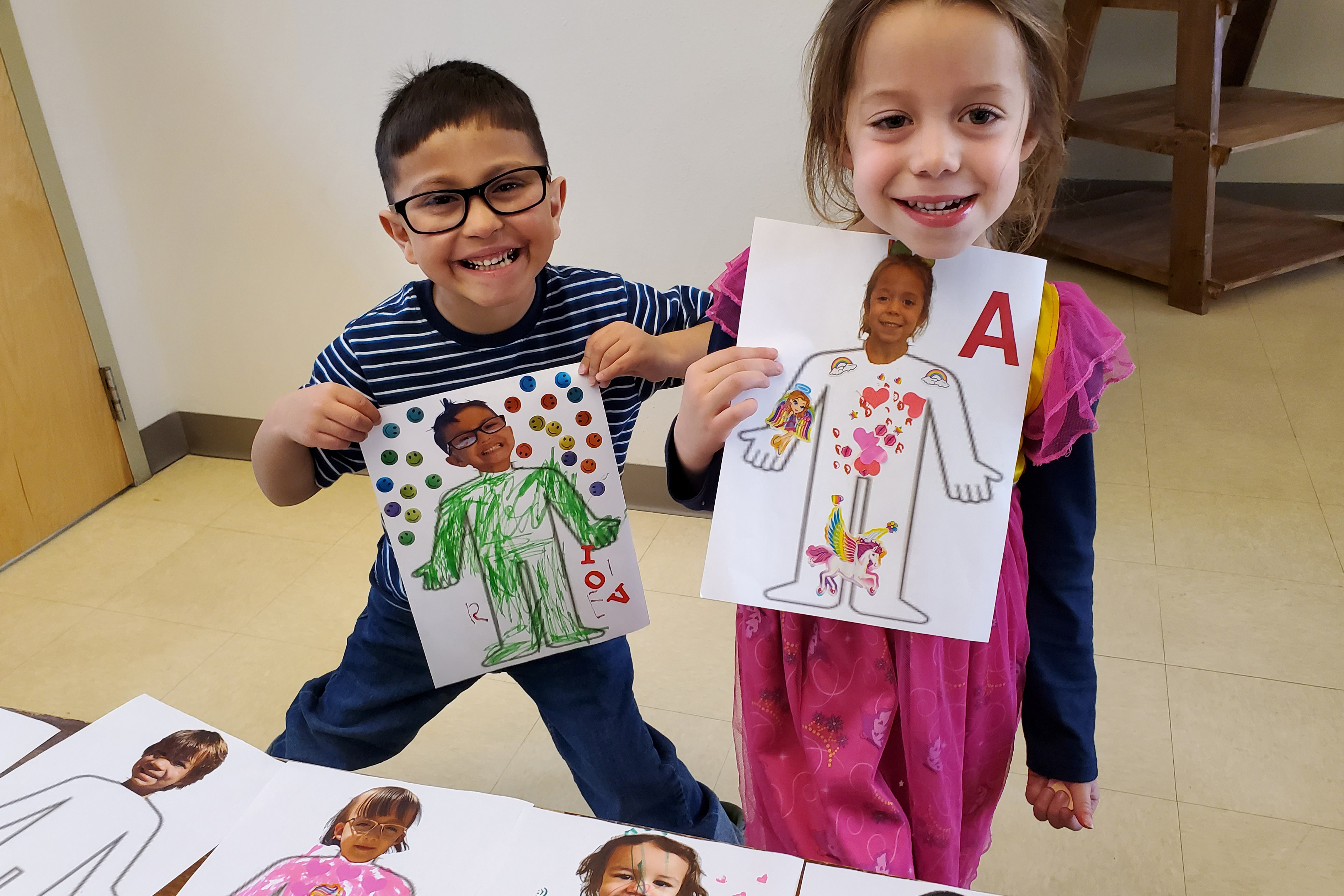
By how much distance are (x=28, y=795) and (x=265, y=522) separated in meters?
Answer: 1.49

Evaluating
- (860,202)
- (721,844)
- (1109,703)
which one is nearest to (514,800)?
(721,844)

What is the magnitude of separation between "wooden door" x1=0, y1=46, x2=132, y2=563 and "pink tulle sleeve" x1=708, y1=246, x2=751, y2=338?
5.81 ft

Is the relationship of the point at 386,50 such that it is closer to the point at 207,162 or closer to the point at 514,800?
the point at 207,162

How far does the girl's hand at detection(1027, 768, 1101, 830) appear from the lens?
78cm

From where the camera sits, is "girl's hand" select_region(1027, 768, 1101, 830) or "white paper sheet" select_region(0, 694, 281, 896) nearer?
"white paper sheet" select_region(0, 694, 281, 896)

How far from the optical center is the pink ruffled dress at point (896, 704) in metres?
0.70

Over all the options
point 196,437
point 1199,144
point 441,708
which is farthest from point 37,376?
point 1199,144

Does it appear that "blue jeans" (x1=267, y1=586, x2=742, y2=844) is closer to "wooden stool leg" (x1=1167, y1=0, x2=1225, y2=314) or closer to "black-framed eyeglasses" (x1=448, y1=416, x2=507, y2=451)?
"black-framed eyeglasses" (x1=448, y1=416, x2=507, y2=451)

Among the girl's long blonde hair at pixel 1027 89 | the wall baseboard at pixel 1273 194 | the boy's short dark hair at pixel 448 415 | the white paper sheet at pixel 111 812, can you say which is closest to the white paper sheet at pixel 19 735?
the white paper sheet at pixel 111 812

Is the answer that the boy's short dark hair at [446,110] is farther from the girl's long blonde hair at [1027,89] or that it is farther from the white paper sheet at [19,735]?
the white paper sheet at [19,735]

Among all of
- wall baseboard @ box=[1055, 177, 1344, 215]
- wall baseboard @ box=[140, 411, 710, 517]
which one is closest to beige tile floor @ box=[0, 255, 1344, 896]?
wall baseboard @ box=[140, 411, 710, 517]

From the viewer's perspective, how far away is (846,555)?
71cm

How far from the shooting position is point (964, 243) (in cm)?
64

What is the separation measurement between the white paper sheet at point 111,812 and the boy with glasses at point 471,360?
25cm
